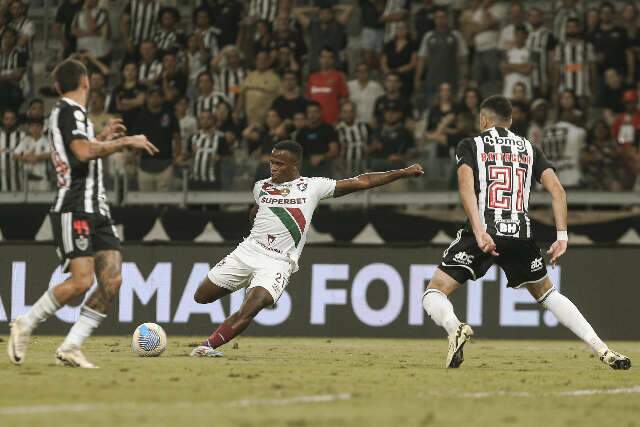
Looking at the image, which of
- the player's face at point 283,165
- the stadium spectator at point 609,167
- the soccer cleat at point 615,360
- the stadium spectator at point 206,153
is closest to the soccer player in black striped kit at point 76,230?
the player's face at point 283,165

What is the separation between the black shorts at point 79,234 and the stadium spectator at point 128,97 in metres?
9.96

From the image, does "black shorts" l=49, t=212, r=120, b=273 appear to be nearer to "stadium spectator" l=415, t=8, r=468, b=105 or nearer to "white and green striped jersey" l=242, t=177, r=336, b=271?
"white and green striped jersey" l=242, t=177, r=336, b=271

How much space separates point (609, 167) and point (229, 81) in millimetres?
6234

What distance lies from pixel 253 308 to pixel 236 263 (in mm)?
650

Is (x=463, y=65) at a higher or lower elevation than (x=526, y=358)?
higher

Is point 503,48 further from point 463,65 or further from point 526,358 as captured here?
point 526,358

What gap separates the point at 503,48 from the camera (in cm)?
1983

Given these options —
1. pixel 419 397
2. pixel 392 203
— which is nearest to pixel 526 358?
pixel 419 397

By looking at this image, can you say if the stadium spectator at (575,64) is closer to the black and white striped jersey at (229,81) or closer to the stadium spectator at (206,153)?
the black and white striped jersey at (229,81)

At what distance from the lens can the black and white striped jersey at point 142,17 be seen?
854 inches

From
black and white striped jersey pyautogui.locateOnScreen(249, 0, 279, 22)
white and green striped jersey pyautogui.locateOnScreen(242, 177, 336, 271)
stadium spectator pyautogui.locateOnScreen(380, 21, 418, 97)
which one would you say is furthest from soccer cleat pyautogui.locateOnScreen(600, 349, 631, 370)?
black and white striped jersey pyautogui.locateOnScreen(249, 0, 279, 22)

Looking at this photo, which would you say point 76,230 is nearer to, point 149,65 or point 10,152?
point 10,152

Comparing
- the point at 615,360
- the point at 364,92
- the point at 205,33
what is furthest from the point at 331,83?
the point at 615,360

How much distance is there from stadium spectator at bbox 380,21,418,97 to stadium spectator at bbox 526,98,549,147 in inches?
85.3
